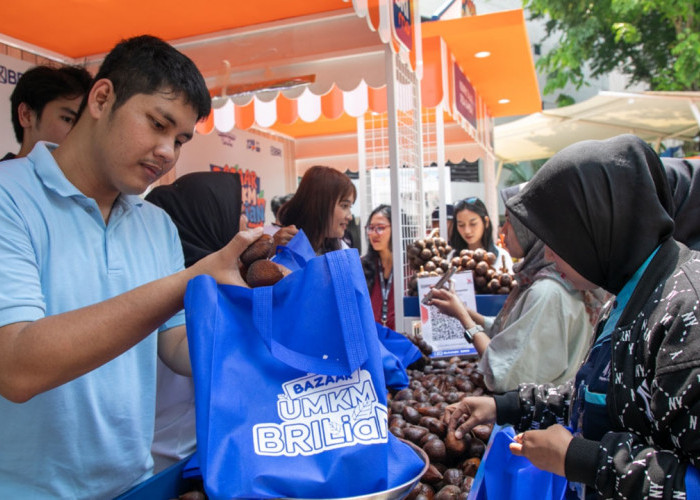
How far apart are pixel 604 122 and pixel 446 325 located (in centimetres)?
953

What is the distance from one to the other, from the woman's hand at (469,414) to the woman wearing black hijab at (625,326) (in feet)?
1.33

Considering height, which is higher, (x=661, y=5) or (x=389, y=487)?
(x=661, y=5)

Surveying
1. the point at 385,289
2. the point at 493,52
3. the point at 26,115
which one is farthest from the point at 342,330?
the point at 493,52

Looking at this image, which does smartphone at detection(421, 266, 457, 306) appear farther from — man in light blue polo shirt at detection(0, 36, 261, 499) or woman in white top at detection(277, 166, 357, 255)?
man in light blue polo shirt at detection(0, 36, 261, 499)

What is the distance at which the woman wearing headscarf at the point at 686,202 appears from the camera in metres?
1.61

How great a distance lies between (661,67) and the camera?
47.4 ft

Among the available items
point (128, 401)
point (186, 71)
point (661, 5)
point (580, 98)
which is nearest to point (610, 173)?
point (186, 71)

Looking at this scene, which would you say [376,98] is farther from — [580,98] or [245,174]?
[580,98]

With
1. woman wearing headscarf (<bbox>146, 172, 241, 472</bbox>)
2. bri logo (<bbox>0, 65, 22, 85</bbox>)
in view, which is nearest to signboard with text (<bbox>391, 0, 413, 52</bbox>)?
woman wearing headscarf (<bbox>146, 172, 241, 472</bbox>)

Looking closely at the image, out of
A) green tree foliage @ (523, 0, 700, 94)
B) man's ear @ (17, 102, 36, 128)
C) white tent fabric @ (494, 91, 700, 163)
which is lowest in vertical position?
man's ear @ (17, 102, 36, 128)

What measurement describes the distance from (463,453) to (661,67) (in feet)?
52.2

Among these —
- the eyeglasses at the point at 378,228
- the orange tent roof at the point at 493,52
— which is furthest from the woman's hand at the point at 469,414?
the orange tent roof at the point at 493,52

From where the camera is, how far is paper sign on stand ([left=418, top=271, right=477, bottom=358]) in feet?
10.4

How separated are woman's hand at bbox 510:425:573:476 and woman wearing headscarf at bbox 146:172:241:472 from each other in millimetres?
1165
